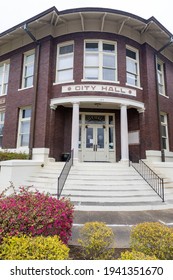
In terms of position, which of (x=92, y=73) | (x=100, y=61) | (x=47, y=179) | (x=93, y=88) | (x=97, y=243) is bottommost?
(x=97, y=243)

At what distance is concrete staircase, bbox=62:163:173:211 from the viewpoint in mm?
5888

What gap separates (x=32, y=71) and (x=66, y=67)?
2.72m

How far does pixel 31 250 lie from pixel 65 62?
11.2 m

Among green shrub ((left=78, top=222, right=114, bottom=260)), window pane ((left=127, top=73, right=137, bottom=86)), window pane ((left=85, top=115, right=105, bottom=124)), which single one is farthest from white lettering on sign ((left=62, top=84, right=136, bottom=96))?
green shrub ((left=78, top=222, right=114, bottom=260))

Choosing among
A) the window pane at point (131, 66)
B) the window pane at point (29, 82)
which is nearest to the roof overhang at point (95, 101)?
the window pane at point (131, 66)

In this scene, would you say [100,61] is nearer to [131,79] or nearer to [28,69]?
[131,79]

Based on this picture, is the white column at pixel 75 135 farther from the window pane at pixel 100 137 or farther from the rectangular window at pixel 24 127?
the rectangular window at pixel 24 127

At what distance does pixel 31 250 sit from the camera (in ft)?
6.49

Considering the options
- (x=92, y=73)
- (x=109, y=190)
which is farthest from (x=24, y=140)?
(x=109, y=190)

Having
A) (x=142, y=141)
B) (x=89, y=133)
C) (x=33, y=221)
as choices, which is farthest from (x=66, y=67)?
(x=33, y=221)

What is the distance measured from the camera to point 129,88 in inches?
416

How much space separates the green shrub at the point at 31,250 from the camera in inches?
75.0

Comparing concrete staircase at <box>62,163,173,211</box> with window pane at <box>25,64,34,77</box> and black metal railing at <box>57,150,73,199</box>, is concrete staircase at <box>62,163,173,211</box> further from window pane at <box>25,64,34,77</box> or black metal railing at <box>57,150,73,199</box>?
window pane at <box>25,64,34,77</box>

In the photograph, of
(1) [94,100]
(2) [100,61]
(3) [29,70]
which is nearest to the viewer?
(1) [94,100]
